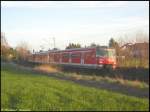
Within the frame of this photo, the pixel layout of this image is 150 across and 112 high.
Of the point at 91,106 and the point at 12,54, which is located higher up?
→ the point at 12,54

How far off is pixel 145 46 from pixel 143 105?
13819 millimetres

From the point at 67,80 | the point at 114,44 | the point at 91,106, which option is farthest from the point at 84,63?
the point at 67,80

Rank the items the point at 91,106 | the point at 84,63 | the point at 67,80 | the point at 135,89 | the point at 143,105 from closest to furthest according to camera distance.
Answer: the point at 84,63 < the point at 91,106 < the point at 143,105 < the point at 135,89 < the point at 67,80

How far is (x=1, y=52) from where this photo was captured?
3.02 meters

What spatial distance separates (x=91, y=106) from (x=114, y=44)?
39.4ft

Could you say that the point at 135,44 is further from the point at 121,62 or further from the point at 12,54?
the point at 12,54

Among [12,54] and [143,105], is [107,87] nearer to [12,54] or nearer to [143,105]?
[143,105]

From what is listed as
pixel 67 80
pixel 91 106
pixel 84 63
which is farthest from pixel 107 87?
pixel 84 63

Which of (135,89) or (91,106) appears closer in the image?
(91,106)

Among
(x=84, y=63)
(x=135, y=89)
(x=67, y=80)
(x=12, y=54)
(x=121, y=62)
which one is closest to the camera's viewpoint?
(x=121, y=62)

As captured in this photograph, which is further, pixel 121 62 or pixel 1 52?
pixel 1 52

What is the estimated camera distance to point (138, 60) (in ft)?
7.48

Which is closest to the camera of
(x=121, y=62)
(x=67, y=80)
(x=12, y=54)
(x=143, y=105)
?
(x=121, y=62)

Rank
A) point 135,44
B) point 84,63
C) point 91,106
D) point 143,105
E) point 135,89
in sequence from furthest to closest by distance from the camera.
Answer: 1. point 135,89
2. point 143,105
3. point 91,106
4. point 84,63
5. point 135,44
